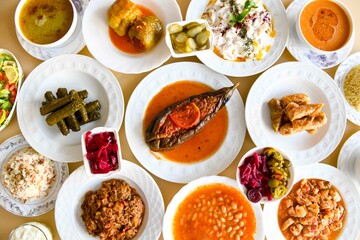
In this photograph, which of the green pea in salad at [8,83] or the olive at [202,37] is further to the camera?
the green pea in salad at [8,83]

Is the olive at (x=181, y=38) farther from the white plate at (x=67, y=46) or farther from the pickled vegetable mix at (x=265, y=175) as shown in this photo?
the pickled vegetable mix at (x=265, y=175)

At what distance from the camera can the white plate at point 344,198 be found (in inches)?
149

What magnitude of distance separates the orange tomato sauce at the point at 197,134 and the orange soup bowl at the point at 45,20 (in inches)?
43.8

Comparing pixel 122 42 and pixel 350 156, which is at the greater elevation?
pixel 122 42

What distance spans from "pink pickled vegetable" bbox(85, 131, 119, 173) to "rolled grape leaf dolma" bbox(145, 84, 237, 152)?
1.21 ft

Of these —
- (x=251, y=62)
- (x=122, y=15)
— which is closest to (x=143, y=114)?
(x=122, y=15)

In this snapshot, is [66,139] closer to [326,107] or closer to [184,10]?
[184,10]

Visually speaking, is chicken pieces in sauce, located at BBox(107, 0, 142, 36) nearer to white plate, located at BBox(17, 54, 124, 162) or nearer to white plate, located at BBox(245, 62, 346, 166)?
white plate, located at BBox(17, 54, 124, 162)

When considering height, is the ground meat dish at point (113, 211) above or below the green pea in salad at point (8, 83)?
below

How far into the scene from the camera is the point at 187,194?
3.72 meters

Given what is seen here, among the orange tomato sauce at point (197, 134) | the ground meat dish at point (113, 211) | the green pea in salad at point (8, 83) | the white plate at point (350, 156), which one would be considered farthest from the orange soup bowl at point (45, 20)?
the white plate at point (350, 156)

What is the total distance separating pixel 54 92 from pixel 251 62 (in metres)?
2.02

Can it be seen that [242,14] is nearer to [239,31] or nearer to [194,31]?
[239,31]

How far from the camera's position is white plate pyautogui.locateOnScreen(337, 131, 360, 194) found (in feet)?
12.8
